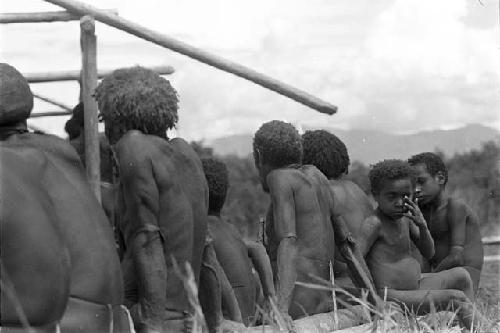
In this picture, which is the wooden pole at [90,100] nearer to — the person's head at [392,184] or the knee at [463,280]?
the person's head at [392,184]

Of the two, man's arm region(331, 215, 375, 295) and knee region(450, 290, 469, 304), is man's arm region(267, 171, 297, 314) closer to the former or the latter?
man's arm region(331, 215, 375, 295)

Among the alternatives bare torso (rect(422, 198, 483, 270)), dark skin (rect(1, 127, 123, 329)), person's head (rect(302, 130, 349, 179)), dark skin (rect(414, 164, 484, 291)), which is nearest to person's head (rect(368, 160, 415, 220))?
person's head (rect(302, 130, 349, 179))

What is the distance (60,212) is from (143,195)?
88cm

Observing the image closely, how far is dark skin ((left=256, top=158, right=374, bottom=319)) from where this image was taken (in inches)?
268

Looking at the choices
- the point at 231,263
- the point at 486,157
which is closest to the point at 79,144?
the point at 231,263

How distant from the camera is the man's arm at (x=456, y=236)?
8.48 metres

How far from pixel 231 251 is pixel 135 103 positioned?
1682 millimetres

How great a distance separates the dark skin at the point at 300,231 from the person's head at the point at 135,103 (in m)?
1.57

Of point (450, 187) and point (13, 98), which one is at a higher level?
point (13, 98)

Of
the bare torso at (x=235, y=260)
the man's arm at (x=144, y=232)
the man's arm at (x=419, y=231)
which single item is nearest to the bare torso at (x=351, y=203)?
the man's arm at (x=419, y=231)

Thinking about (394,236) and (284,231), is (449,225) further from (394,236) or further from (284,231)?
(284,231)

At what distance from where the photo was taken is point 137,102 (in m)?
5.32

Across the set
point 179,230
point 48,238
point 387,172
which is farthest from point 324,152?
point 48,238

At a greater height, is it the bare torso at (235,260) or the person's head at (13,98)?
the person's head at (13,98)
